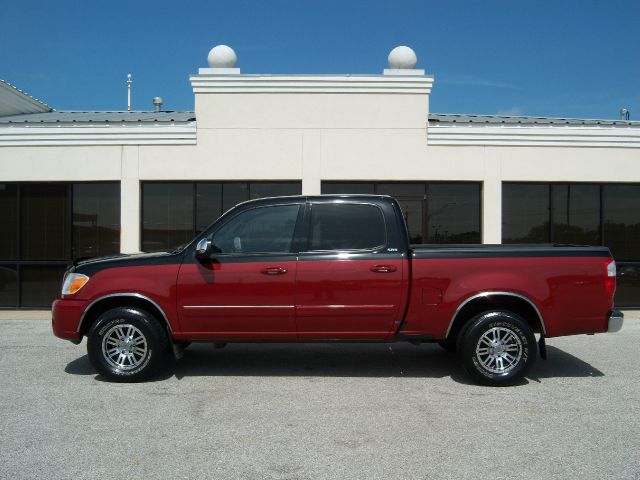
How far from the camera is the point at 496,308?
19.7 ft

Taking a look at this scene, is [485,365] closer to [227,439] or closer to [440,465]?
[440,465]

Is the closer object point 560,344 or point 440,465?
point 440,465

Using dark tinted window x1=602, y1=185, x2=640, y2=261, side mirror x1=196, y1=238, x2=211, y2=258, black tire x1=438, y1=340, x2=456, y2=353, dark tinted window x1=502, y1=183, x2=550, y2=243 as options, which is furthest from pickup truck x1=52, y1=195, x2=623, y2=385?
dark tinted window x1=602, y1=185, x2=640, y2=261

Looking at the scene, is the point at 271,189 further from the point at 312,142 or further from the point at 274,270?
the point at 274,270

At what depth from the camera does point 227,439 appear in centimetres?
434

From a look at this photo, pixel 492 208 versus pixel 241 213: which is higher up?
pixel 492 208

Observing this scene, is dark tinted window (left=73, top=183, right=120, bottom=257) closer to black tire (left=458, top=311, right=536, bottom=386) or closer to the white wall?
the white wall

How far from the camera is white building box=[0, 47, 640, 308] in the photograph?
35.2ft

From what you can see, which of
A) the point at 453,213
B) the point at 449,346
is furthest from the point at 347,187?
the point at 449,346

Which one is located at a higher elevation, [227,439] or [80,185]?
[80,185]

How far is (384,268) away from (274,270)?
1.16m

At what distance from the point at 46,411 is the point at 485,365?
430 cm

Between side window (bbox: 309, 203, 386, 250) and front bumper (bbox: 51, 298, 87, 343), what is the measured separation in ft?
8.47

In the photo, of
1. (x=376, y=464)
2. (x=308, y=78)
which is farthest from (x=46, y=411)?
(x=308, y=78)
